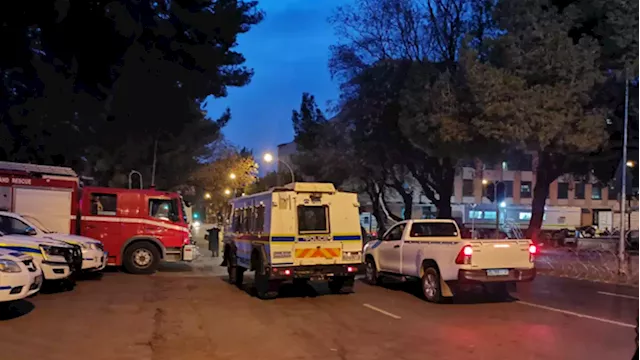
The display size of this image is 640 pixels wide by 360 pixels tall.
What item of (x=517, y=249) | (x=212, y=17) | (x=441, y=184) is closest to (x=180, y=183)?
(x=441, y=184)

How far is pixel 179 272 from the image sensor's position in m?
21.5

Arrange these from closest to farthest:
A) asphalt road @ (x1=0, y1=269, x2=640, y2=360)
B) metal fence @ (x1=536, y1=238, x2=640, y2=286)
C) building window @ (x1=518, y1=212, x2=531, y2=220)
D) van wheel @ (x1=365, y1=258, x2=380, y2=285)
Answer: asphalt road @ (x1=0, y1=269, x2=640, y2=360) < van wheel @ (x1=365, y1=258, x2=380, y2=285) < metal fence @ (x1=536, y1=238, x2=640, y2=286) < building window @ (x1=518, y1=212, x2=531, y2=220)

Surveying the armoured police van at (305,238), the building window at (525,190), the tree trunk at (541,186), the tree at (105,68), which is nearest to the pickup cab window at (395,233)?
the armoured police van at (305,238)

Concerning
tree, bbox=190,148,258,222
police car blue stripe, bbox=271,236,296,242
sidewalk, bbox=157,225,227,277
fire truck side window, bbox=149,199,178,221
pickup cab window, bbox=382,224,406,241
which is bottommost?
sidewalk, bbox=157,225,227,277

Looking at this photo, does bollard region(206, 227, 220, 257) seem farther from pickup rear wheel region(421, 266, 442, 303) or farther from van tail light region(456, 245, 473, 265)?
van tail light region(456, 245, 473, 265)

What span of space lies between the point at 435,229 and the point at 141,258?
30.9 feet

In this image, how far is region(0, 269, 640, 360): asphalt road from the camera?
29.1 feet

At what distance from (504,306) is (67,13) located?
1554cm

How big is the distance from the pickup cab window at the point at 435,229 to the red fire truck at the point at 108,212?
789cm

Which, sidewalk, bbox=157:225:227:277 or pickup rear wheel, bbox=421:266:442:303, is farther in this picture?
sidewalk, bbox=157:225:227:277

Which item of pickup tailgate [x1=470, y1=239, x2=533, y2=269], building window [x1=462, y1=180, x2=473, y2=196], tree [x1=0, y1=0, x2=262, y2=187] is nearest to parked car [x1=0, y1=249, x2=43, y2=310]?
pickup tailgate [x1=470, y1=239, x2=533, y2=269]

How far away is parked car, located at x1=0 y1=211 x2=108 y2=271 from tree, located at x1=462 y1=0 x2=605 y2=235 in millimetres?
12506

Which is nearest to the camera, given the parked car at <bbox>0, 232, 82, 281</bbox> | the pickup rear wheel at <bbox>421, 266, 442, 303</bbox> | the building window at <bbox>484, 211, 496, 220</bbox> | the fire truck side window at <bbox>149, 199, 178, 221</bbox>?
the parked car at <bbox>0, 232, 82, 281</bbox>

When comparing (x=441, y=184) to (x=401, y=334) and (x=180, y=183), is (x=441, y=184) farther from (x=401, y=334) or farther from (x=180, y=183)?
(x=401, y=334)
